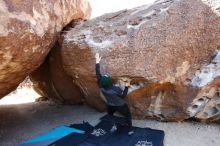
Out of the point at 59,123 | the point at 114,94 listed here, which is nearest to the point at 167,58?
the point at 114,94

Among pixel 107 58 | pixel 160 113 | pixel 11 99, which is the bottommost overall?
pixel 11 99

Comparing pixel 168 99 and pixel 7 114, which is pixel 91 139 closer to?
pixel 168 99

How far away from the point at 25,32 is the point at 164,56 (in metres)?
1.75

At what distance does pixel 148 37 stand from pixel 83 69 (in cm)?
101

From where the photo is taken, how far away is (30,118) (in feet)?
17.6

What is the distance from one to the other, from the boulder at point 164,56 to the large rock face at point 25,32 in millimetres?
473

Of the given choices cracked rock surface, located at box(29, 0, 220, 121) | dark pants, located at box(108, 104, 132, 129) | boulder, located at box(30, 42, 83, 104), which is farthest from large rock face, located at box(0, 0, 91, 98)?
dark pants, located at box(108, 104, 132, 129)

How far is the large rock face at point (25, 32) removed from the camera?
384 centimetres

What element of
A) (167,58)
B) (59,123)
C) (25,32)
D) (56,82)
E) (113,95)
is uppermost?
(25,32)

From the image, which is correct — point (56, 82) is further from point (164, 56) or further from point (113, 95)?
point (164, 56)

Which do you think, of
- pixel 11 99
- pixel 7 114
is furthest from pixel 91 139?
pixel 11 99

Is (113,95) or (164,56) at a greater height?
(164,56)

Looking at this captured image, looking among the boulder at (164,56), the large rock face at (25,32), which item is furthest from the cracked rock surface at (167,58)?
the large rock face at (25,32)

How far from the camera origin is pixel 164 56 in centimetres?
425
